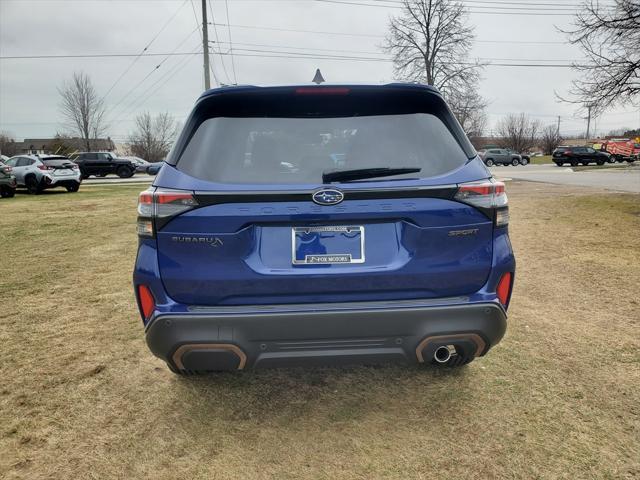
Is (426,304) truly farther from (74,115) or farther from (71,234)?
(74,115)

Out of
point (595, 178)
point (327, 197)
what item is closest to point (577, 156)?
point (595, 178)

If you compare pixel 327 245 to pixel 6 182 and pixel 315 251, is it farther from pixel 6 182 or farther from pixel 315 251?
pixel 6 182

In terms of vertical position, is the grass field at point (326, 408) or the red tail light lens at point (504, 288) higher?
the red tail light lens at point (504, 288)

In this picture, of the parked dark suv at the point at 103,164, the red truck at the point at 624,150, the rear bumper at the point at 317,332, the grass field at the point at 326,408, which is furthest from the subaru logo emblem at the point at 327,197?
the red truck at the point at 624,150

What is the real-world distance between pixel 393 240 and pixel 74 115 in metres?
67.8

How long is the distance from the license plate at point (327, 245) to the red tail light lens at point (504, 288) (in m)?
0.76

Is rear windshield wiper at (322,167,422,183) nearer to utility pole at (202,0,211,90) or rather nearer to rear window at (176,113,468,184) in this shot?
rear window at (176,113,468,184)

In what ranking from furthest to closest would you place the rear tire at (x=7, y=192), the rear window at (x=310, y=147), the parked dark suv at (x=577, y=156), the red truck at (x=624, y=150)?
1. the red truck at (x=624, y=150)
2. the parked dark suv at (x=577, y=156)
3. the rear tire at (x=7, y=192)
4. the rear window at (x=310, y=147)

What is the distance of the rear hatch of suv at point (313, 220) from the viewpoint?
2.24 meters

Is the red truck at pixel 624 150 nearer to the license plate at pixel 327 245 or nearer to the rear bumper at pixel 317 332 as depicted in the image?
the rear bumper at pixel 317 332

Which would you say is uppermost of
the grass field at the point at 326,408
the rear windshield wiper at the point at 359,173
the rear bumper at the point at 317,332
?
the rear windshield wiper at the point at 359,173

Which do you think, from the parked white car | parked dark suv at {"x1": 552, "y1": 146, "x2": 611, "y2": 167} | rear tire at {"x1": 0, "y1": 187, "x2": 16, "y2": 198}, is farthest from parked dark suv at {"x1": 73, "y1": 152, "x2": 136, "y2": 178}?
parked dark suv at {"x1": 552, "y1": 146, "x2": 611, "y2": 167}

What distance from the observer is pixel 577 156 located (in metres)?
39.4

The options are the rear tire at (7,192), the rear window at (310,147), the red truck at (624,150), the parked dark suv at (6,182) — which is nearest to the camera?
the rear window at (310,147)
